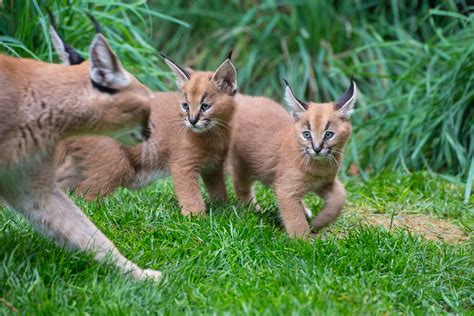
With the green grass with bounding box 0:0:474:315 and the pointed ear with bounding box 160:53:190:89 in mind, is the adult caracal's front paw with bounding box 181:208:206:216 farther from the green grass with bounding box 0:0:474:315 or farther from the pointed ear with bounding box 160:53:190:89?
the pointed ear with bounding box 160:53:190:89

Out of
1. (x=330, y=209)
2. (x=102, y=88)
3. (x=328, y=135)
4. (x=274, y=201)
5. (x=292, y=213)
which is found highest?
(x=102, y=88)

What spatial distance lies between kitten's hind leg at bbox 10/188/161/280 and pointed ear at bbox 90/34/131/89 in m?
0.78

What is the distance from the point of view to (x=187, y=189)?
651cm

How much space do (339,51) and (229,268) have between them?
6742 millimetres

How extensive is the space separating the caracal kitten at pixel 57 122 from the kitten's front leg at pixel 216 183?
78.3 inches

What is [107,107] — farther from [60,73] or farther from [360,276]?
[360,276]

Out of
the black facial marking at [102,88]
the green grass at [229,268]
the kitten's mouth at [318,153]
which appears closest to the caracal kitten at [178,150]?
the green grass at [229,268]

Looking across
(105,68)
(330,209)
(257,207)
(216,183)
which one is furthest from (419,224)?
(105,68)

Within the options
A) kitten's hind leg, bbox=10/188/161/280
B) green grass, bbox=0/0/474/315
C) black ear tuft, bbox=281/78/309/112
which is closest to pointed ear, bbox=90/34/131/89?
kitten's hind leg, bbox=10/188/161/280

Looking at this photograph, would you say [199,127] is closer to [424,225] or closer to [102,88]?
[102,88]

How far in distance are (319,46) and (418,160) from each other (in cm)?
298

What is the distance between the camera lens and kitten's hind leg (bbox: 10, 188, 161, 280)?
15.6 ft

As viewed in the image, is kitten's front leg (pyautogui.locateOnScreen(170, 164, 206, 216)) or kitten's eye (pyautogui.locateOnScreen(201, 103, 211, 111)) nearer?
kitten's front leg (pyautogui.locateOnScreen(170, 164, 206, 216))

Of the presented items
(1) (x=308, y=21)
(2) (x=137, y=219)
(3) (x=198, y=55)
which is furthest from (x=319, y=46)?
(2) (x=137, y=219)
